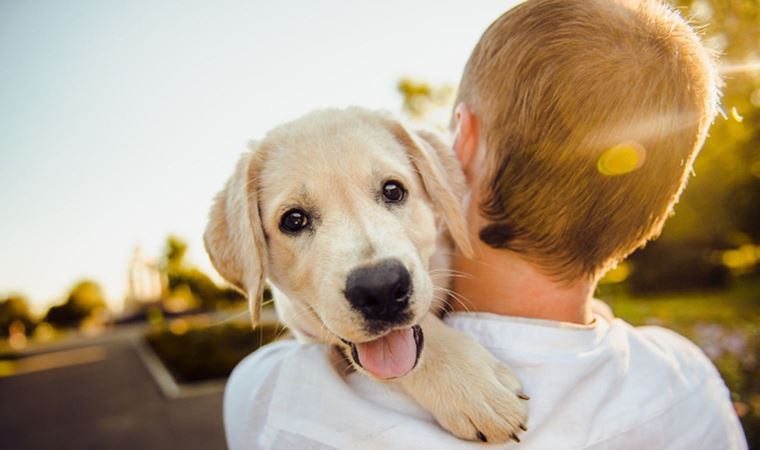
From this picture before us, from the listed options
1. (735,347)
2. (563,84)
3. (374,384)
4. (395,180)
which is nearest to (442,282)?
(395,180)

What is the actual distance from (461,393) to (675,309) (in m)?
15.2

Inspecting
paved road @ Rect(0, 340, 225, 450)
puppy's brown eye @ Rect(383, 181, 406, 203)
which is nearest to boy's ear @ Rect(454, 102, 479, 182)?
puppy's brown eye @ Rect(383, 181, 406, 203)

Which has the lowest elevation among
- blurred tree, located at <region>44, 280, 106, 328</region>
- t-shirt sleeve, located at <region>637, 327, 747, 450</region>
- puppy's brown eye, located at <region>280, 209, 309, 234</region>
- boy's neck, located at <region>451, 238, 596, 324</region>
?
blurred tree, located at <region>44, 280, 106, 328</region>

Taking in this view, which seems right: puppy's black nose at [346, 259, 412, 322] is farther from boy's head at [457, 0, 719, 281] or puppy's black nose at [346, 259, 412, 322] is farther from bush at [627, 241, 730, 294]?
bush at [627, 241, 730, 294]

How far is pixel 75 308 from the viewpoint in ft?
185

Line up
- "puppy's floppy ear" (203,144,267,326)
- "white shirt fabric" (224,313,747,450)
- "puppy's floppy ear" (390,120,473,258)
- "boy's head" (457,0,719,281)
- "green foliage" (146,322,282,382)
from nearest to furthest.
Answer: "white shirt fabric" (224,313,747,450) → "boy's head" (457,0,719,281) → "puppy's floppy ear" (390,120,473,258) → "puppy's floppy ear" (203,144,267,326) → "green foliage" (146,322,282,382)

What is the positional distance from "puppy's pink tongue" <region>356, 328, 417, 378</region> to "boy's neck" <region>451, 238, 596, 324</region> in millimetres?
422

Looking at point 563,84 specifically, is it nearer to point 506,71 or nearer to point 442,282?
point 506,71

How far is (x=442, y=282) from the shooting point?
2873mm

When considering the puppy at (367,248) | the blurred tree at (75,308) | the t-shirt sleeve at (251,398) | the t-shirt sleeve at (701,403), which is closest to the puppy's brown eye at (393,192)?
the puppy at (367,248)

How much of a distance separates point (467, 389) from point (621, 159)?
108cm

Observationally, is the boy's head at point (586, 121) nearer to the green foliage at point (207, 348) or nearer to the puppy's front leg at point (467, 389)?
the puppy's front leg at point (467, 389)

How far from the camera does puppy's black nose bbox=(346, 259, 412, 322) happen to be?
7.42ft

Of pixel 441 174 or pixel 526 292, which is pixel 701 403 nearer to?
pixel 526 292
